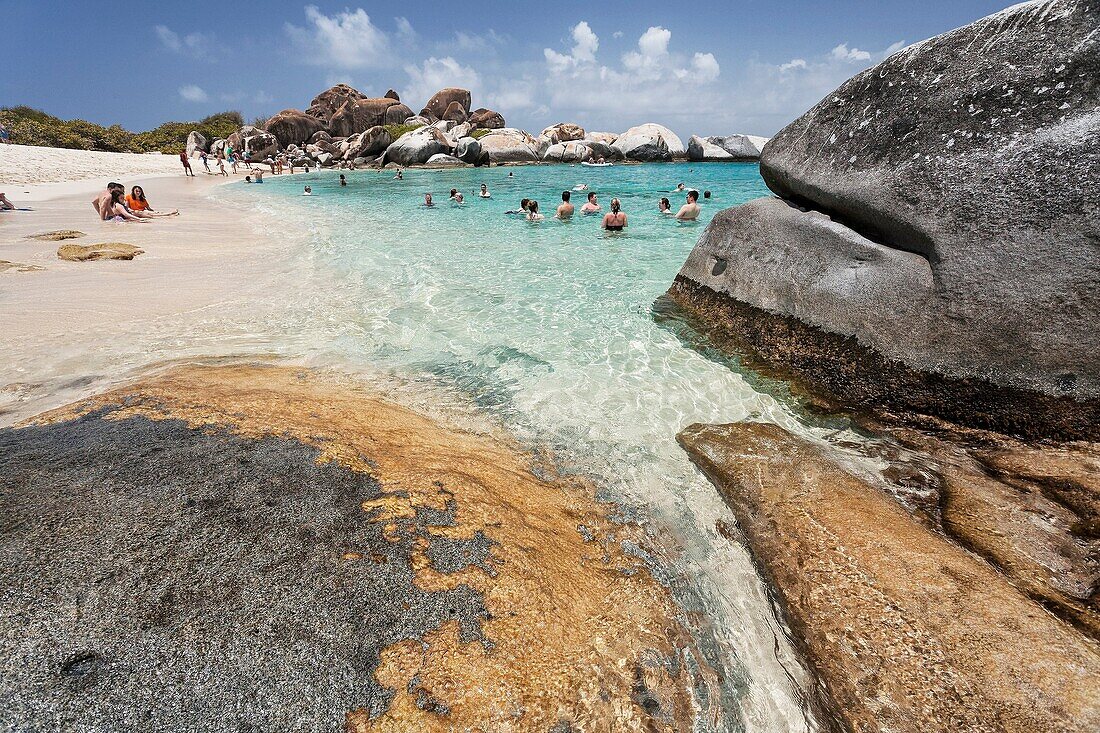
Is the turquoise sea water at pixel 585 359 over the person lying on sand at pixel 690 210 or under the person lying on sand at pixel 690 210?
under

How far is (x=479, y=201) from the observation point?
71.9ft

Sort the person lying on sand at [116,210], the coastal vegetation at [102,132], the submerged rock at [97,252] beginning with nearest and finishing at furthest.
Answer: the submerged rock at [97,252], the person lying on sand at [116,210], the coastal vegetation at [102,132]

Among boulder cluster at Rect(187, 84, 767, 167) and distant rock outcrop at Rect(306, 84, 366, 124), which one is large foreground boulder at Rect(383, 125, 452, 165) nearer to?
boulder cluster at Rect(187, 84, 767, 167)

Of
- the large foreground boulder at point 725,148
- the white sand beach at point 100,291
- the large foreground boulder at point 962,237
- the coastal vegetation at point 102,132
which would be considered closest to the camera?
the large foreground boulder at point 962,237

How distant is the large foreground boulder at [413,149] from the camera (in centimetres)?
4494

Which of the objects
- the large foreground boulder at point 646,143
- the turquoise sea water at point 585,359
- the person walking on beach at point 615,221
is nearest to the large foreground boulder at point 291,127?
the large foreground boulder at point 646,143

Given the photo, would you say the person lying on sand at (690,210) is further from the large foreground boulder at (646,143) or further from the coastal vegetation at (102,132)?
the coastal vegetation at (102,132)

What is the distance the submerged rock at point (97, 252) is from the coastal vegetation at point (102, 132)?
142 ft

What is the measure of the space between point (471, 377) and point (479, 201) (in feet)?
61.1

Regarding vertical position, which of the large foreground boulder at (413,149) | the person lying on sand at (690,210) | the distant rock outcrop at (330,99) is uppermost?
the distant rock outcrop at (330,99)

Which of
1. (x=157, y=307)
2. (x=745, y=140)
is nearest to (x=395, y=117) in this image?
(x=745, y=140)

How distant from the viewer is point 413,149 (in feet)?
147

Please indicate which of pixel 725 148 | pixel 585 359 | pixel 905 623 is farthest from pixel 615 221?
pixel 725 148

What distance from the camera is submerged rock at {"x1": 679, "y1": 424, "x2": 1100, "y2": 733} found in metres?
1.87
